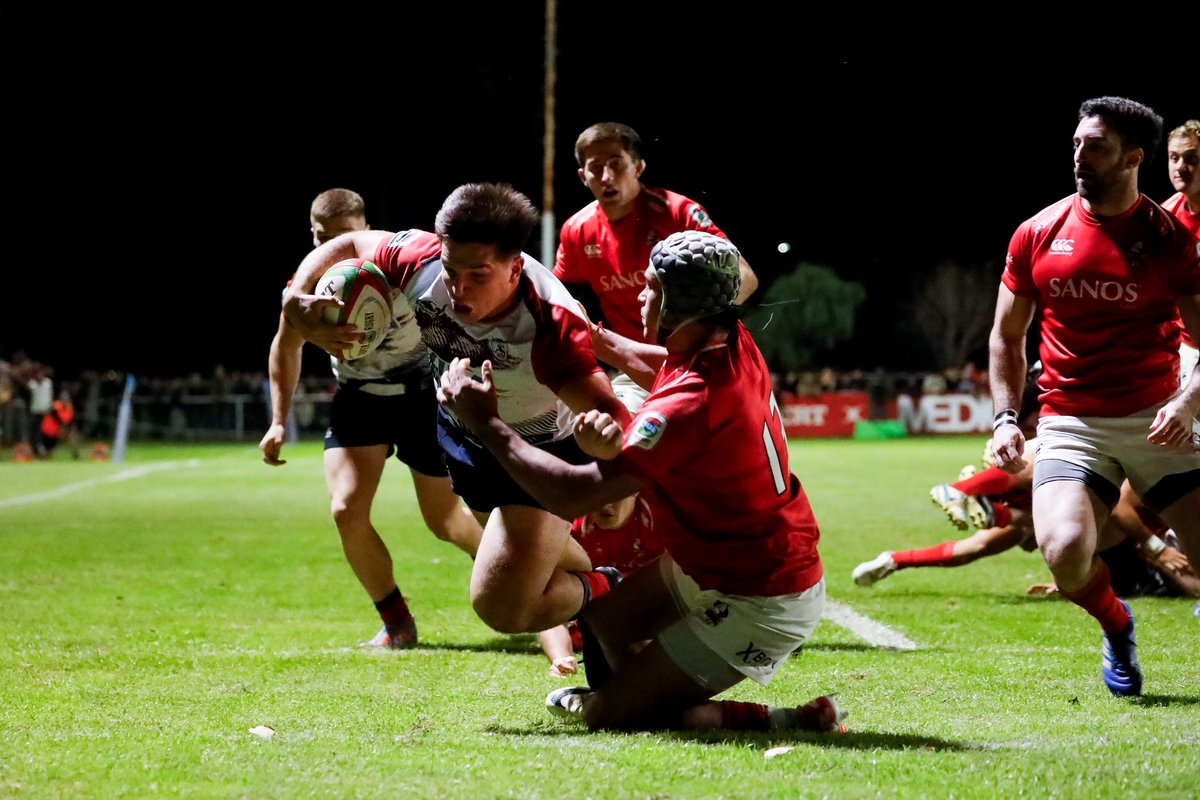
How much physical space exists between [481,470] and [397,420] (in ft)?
6.58

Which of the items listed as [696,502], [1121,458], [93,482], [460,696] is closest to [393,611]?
[460,696]

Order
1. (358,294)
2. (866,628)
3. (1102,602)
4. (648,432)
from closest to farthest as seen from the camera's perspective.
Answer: (648,432) < (358,294) < (1102,602) < (866,628)

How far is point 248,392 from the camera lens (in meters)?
35.7

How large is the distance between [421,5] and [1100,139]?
27748mm

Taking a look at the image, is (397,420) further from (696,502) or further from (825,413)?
(825,413)

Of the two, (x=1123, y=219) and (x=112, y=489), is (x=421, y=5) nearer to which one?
(x=112, y=489)

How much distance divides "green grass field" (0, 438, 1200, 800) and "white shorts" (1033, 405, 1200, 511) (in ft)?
2.68

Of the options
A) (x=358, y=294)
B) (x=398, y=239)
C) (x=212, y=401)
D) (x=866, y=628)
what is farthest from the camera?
(x=212, y=401)

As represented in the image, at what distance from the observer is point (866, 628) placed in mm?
7516

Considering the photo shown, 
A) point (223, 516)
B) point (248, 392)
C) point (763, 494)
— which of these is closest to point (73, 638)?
point (763, 494)

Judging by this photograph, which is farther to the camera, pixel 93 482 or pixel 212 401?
pixel 212 401

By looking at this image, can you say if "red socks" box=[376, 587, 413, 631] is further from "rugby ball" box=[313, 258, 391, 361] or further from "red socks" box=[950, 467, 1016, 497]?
"red socks" box=[950, 467, 1016, 497]

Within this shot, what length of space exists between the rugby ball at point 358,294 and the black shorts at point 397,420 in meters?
1.75

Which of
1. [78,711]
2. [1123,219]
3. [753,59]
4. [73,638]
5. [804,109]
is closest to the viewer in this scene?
[78,711]
